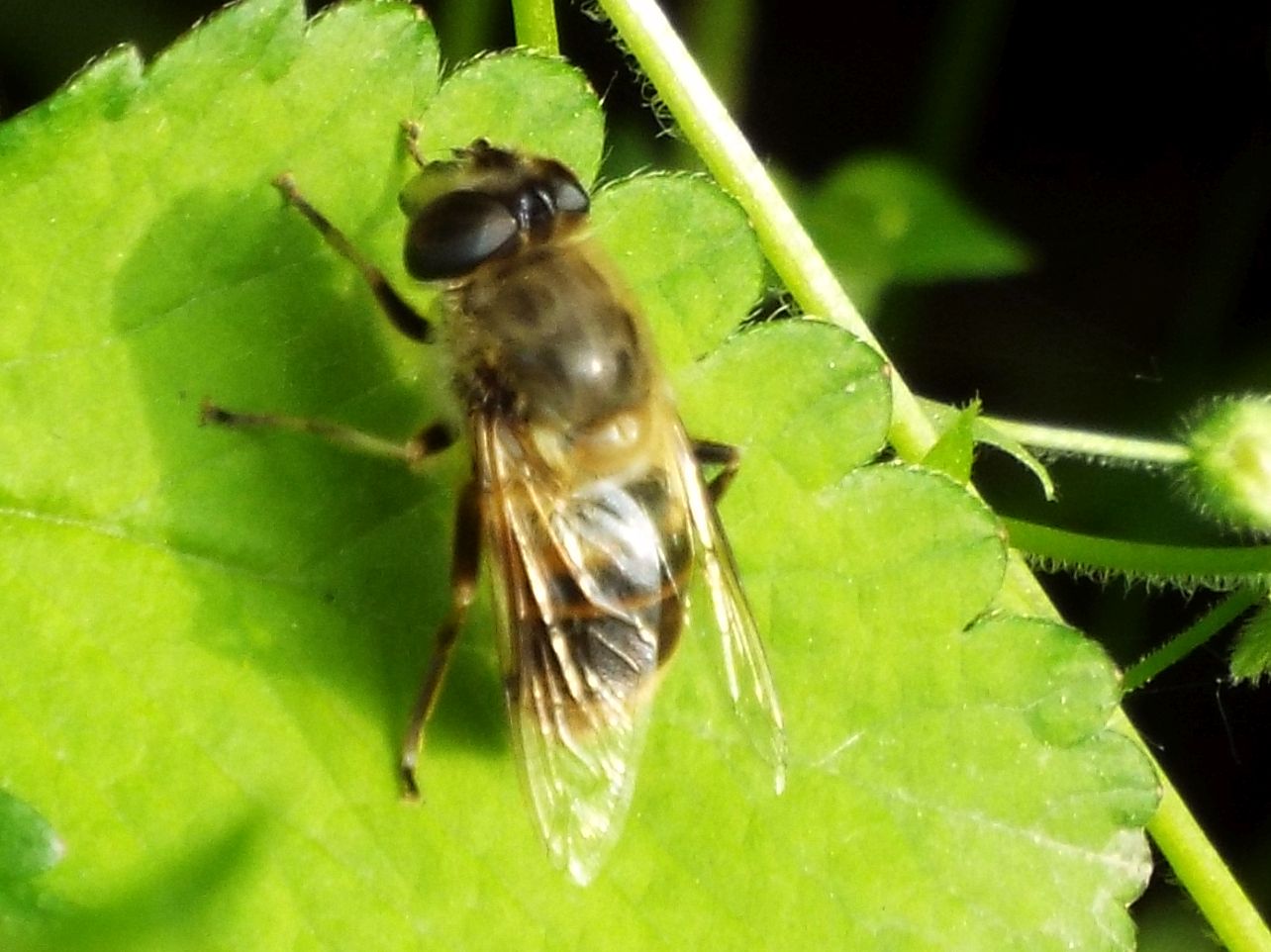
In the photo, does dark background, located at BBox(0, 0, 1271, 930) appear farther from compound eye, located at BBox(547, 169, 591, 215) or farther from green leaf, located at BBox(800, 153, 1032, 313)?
compound eye, located at BBox(547, 169, 591, 215)

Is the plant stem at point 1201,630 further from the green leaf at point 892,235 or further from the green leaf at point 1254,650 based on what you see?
the green leaf at point 892,235

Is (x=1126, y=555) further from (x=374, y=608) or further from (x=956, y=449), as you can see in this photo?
(x=374, y=608)

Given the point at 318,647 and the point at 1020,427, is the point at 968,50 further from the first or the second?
the point at 318,647

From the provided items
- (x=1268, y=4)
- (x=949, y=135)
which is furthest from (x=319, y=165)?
(x=1268, y=4)

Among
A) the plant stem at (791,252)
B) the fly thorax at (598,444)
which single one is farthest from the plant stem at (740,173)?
the fly thorax at (598,444)

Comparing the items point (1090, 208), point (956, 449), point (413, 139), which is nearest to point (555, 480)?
point (413, 139)

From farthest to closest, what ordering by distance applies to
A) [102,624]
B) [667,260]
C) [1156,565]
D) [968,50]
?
[968,50] < [1156,565] < [667,260] < [102,624]
